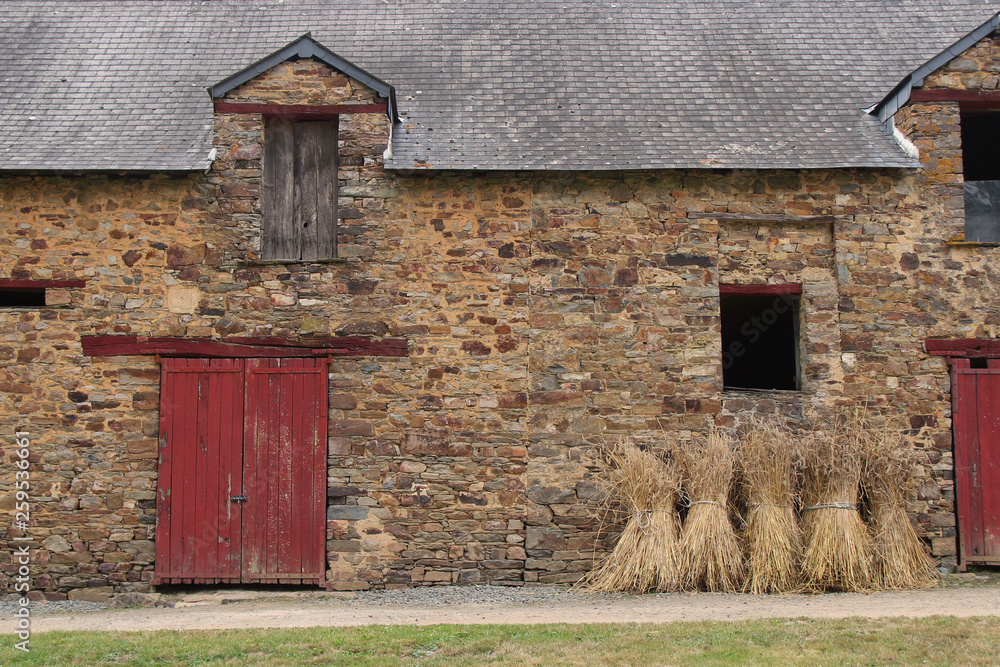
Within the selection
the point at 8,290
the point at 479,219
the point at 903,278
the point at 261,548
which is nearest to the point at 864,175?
the point at 903,278

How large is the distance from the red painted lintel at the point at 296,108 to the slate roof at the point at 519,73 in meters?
0.51

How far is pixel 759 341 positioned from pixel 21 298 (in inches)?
376

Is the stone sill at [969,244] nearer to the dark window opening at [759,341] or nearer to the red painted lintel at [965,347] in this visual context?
the red painted lintel at [965,347]

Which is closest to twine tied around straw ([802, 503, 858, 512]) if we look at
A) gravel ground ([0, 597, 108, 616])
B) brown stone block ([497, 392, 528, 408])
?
brown stone block ([497, 392, 528, 408])

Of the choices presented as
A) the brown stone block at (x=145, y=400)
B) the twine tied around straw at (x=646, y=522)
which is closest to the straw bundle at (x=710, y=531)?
the twine tied around straw at (x=646, y=522)

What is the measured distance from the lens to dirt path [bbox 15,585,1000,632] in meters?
7.08

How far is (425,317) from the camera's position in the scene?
866 cm

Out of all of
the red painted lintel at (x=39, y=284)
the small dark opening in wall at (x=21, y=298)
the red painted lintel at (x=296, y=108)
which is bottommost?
the small dark opening in wall at (x=21, y=298)

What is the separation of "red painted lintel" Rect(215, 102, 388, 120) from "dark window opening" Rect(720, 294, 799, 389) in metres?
4.75

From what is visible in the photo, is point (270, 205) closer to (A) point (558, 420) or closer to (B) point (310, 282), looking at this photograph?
(B) point (310, 282)

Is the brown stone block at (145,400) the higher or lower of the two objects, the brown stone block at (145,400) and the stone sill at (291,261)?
the lower

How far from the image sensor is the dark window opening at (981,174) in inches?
362

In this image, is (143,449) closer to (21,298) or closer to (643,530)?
(21,298)

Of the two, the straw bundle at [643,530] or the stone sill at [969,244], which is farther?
the stone sill at [969,244]
